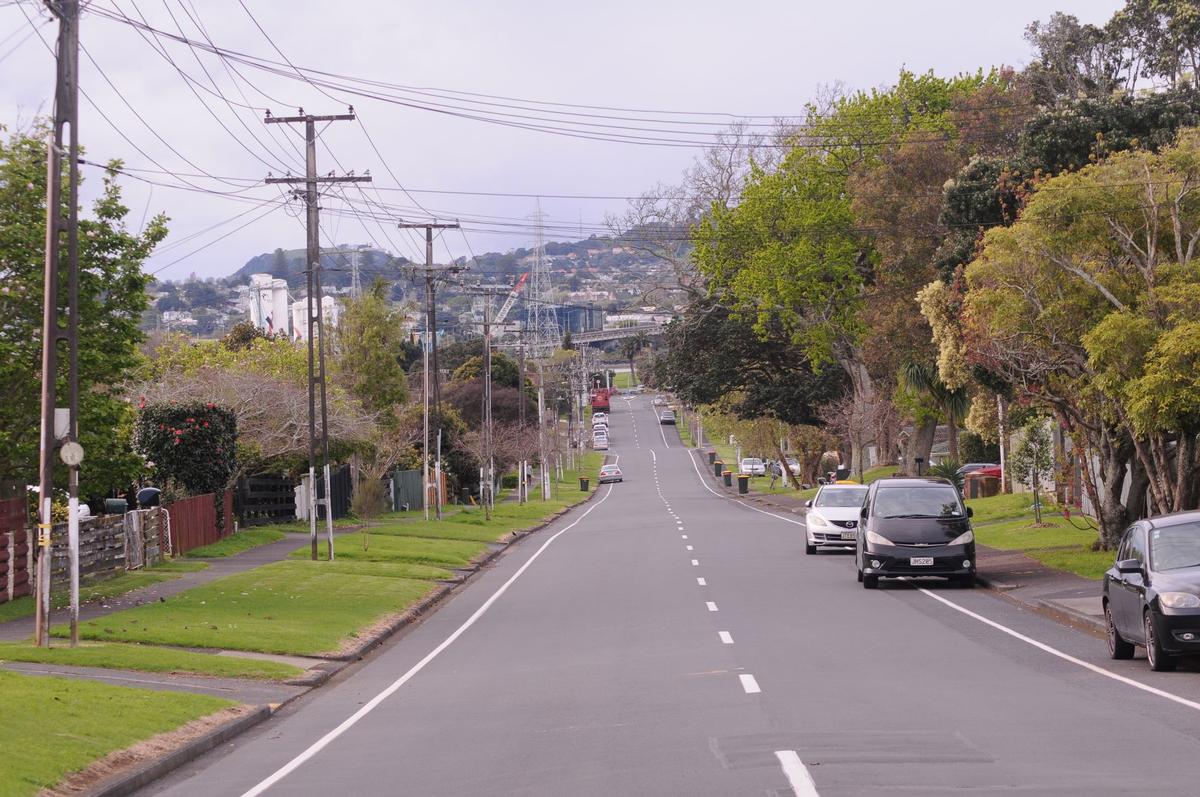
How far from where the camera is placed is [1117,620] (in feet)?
52.5

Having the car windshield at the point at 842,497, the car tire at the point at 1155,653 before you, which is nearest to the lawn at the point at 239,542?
the car windshield at the point at 842,497

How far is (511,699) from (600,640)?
16.9 ft

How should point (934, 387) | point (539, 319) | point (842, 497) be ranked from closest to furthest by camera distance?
point (842, 497) → point (934, 387) → point (539, 319)

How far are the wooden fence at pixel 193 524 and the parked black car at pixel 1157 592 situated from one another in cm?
2304

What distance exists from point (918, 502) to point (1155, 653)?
1229 centimetres

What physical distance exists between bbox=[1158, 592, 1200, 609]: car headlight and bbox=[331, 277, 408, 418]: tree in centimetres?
5298

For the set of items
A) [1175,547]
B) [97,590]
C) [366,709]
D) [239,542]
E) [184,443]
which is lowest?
[366,709]

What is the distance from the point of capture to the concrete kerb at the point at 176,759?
10.3 metres

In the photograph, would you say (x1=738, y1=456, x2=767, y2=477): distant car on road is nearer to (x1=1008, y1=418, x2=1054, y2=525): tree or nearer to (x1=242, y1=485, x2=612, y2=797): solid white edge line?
(x1=1008, y1=418, x2=1054, y2=525): tree

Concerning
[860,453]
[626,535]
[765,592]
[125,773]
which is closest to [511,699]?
[125,773]

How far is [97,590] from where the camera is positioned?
2598 cm

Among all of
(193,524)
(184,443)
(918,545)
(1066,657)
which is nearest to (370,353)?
(184,443)

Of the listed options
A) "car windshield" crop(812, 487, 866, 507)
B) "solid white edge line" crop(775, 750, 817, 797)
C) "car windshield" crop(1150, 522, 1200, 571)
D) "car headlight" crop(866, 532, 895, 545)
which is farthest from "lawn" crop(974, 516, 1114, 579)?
"solid white edge line" crop(775, 750, 817, 797)

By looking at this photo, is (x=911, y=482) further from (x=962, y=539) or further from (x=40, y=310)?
(x=40, y=310)
